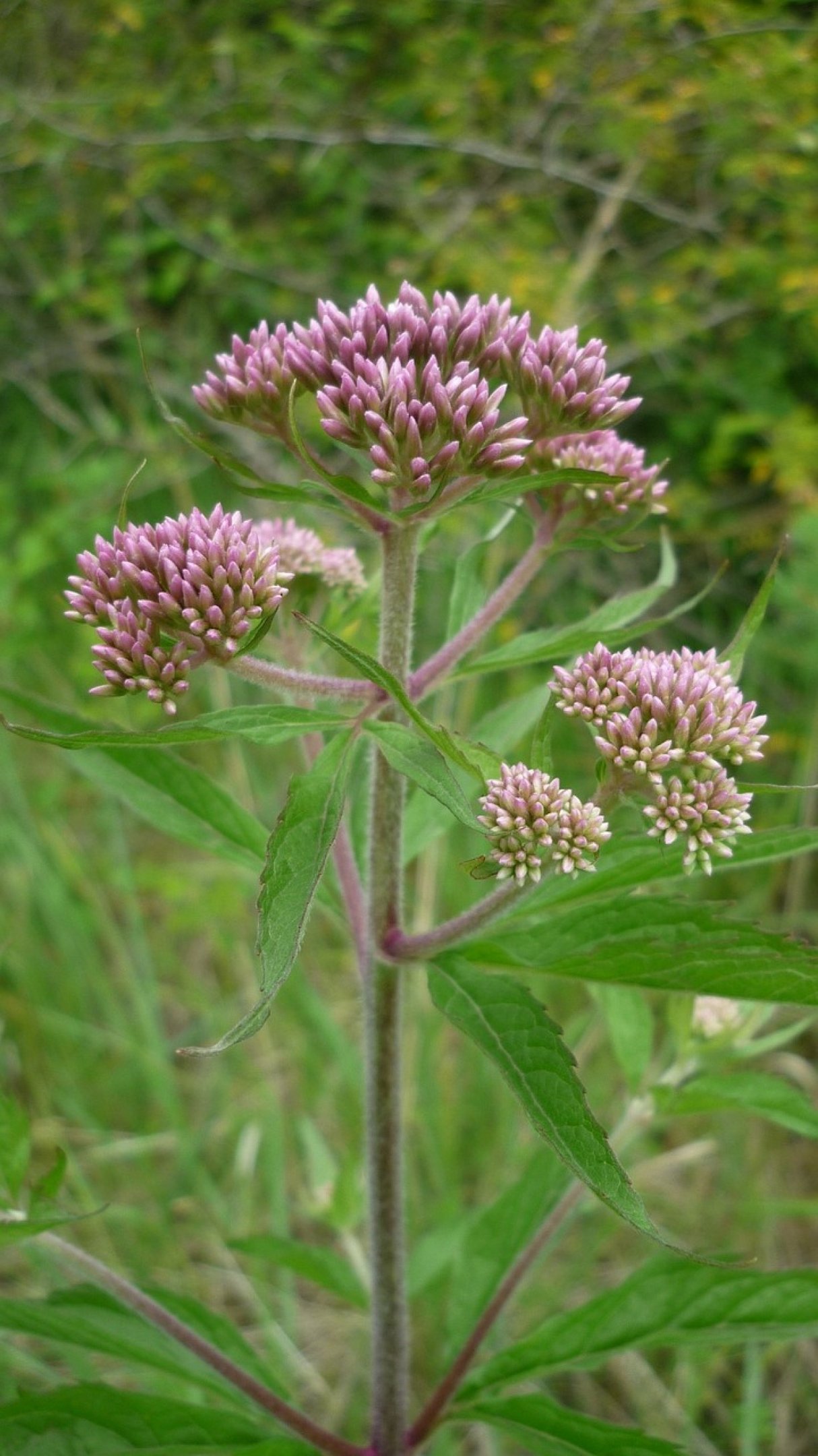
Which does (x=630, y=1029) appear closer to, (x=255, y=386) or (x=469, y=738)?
(x=469, y=738)

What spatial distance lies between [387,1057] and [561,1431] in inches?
17.3

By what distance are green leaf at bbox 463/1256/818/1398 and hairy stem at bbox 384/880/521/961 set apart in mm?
548

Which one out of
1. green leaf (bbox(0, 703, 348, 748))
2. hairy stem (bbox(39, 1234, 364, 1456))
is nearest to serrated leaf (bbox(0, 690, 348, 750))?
green leaf (bbox(0, 703, 348, 748))

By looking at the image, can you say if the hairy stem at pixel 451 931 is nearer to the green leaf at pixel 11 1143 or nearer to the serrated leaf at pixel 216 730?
the serrated leaf at pixel 216 730

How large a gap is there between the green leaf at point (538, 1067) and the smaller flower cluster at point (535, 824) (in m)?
0.12

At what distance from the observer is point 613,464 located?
1.46m

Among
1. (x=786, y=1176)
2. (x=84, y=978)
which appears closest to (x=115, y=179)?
(x=84, y=978)

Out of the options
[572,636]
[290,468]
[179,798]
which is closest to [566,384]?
[572,636]

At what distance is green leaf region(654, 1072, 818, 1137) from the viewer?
4.61 ft

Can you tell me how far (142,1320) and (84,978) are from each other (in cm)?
208

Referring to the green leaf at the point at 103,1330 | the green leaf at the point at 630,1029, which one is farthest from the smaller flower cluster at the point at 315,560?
the green leaf at the point at 103,1330

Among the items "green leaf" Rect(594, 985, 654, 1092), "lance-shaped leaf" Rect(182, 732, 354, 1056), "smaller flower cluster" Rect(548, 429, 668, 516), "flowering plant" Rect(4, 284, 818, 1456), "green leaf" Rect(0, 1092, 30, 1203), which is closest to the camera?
"lance-shaped leaf" Rect(182, 732, 354, 1056)

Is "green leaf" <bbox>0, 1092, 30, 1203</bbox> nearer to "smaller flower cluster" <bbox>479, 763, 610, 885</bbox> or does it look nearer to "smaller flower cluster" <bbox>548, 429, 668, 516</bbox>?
"smaller flower cluster" <bbox>479, 763, 610, 885</bbox>

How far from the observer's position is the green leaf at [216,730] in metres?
0.98
